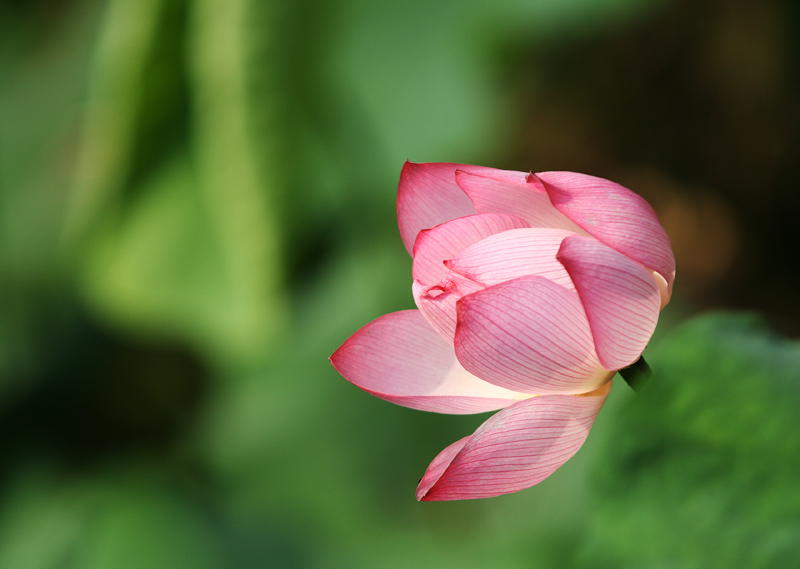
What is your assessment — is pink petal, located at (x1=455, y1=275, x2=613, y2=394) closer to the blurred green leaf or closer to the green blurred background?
the green blurred background

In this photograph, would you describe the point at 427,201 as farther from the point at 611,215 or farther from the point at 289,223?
the point at 289,223

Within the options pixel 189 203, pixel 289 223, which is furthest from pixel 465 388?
pixel 189 203

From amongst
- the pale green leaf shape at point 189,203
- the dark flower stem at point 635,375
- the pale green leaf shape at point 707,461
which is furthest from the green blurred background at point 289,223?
the dark flower stem at point 635,375

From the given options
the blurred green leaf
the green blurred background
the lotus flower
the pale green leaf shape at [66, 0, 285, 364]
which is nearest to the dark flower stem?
the lotus flower

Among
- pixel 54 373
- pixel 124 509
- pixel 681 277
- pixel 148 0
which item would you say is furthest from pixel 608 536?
pixel 54 373

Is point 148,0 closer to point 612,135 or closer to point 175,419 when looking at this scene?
point 175,419

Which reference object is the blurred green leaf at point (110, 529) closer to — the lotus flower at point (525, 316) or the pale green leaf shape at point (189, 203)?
the pale green leaf shape at point (189, 203)
